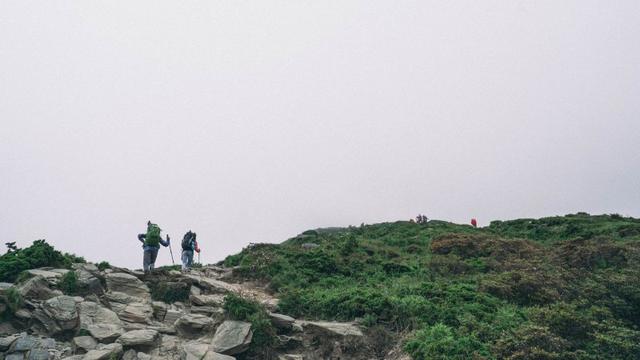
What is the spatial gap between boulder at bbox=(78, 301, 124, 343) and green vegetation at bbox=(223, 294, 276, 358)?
10.3 feet

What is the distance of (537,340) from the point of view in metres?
10.5

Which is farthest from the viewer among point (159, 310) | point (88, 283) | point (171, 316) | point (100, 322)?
point (88, 283)

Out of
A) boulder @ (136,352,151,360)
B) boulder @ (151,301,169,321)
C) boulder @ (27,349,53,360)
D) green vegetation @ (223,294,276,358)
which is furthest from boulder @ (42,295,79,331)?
green vegetation @ (223,294,276,358)

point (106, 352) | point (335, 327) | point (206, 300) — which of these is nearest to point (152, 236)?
point (206, 300)

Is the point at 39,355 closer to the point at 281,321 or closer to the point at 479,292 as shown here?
the point at 281,321

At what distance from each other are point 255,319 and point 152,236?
6.13 m

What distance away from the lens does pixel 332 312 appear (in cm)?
1411

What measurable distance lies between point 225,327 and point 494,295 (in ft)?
29.5

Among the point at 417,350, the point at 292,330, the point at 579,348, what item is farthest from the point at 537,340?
the point at 292,330

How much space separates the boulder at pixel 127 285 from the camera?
14.6 m

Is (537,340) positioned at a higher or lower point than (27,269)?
lower

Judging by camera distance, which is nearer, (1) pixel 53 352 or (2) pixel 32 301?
(1) pixel 53 352

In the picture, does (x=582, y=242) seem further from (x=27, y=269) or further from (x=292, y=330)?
(x=27, y=269)

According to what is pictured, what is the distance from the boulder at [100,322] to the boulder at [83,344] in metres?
0.16
